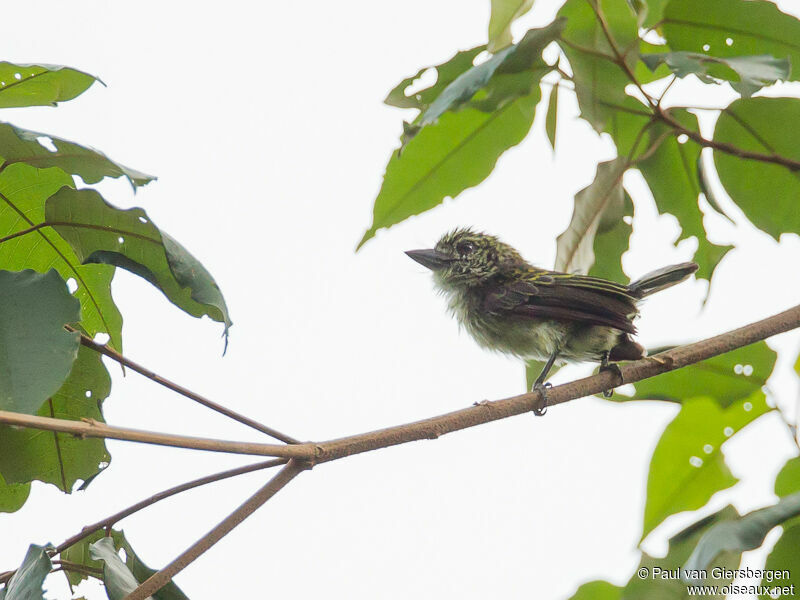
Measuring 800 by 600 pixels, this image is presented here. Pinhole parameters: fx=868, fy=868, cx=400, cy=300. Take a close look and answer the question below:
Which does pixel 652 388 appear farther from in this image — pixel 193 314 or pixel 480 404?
pixel 193 314

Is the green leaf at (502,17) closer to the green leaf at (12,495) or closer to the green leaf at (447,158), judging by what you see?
the green leaf at (447,158)

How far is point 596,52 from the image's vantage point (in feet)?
6.82

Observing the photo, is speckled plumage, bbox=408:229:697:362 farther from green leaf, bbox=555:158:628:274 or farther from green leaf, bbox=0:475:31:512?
green leaf, bbox=0:475:31:512

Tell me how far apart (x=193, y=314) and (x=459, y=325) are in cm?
131

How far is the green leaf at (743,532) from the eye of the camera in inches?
61.2

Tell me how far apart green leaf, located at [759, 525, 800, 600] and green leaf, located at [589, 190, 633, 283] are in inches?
35.3

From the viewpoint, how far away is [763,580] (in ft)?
5.66

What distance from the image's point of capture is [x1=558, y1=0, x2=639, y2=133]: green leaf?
6.87 feet

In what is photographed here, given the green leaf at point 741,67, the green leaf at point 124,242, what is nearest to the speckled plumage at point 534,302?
the green leaf at point 741,67

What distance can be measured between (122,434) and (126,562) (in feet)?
2.26

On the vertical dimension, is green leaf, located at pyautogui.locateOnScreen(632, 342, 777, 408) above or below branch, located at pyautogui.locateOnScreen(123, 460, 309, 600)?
above

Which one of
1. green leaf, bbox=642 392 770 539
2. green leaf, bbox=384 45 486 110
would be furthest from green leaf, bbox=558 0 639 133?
green leaf, bbox=642 392 770 539

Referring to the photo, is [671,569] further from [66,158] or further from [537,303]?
[66,158]

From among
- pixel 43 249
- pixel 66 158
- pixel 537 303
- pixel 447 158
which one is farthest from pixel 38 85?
pixel 537 303
